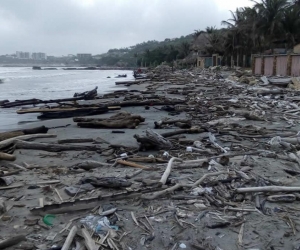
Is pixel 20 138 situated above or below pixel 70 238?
below

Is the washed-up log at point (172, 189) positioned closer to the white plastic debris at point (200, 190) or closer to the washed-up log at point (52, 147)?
the white plastic debris at point (200, 190)

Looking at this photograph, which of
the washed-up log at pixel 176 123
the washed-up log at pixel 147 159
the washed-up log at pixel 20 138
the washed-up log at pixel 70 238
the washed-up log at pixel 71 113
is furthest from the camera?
the washed-up log at pixel 71 113

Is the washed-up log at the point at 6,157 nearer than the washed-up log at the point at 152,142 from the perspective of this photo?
Yes

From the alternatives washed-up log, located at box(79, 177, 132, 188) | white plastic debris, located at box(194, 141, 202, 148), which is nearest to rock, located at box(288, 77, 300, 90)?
white plastic debris, located at box(194, 141, 202, 148)

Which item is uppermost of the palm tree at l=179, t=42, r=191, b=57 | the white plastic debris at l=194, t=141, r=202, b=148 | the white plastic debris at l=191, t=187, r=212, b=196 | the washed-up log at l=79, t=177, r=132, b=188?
the palm tree at l=179, t=42, r=191, b=57

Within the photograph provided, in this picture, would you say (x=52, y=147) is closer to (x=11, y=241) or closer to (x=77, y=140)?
(x=77, y=140)

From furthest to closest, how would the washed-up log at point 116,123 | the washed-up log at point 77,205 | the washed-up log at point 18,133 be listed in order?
the washed-up log at point 116,123 < the washed-up log at point 18,133 < the washed-up log at point 77,205

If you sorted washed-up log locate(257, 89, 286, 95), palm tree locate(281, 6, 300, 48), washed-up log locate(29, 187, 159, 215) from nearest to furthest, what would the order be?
washed-up log locate(29, 187, 159, 215) → washed-up log locate(257, 89, 286, 95) → palm tree locate(281, 6, 300, 48)

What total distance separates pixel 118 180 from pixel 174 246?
189 cm

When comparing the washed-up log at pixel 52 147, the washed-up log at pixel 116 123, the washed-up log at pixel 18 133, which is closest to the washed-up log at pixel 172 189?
the washed-up log at pixel 52 147

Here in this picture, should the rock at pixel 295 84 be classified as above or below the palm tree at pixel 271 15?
below

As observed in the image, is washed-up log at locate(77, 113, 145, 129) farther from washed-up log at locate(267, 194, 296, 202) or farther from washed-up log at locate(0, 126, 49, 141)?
washed-up log at locate(267, 194, 296, 202)

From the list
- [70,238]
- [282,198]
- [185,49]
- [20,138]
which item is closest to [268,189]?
[282,198]

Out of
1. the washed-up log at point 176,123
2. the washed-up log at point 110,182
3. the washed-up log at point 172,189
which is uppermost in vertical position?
the washed-up log at point 110,182
